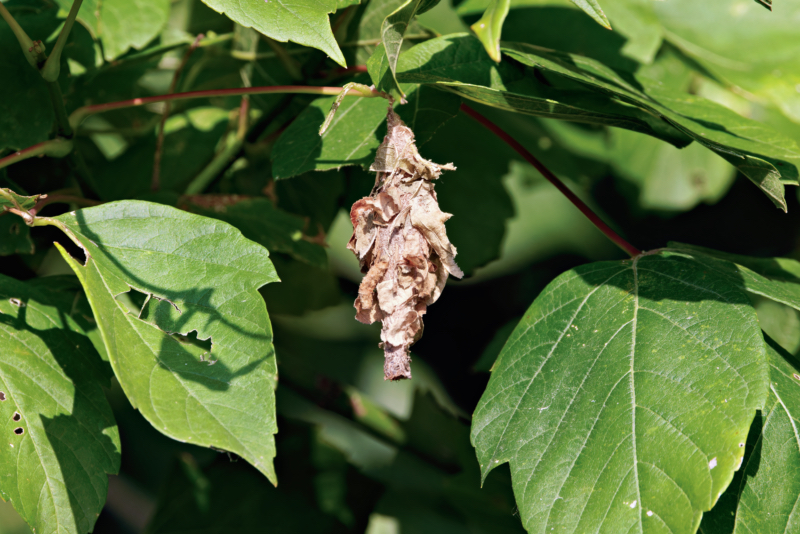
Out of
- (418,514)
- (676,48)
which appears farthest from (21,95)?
(676,48)

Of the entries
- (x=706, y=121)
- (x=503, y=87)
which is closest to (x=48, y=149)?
(x=503, y=87)

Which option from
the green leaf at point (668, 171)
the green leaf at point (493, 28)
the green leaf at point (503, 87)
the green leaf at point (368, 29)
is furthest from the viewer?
the green leaf at point (668, 171)

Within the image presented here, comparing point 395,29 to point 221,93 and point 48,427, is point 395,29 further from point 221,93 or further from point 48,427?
point 48,427

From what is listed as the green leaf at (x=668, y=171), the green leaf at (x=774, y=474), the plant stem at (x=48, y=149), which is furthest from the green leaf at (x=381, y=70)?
Result: the green leaf at (x=668, y=171)

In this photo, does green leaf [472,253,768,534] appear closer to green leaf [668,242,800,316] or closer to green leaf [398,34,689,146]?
green leaf [668,242,800,316]

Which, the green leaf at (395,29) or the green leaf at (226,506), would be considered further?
the green leaf at (226,506)

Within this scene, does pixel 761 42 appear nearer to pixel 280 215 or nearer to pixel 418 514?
pixel 280 215

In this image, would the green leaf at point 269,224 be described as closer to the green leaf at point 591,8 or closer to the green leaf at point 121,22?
the green leaf at point 121,22
